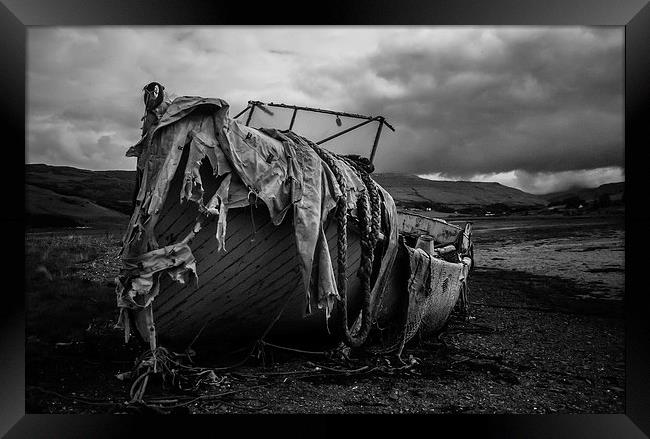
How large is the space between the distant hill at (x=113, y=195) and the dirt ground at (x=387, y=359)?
0.68ft

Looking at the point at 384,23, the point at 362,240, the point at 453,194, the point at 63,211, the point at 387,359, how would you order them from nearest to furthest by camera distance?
1. the point at 384,23
2. the point at 362,240
3. the point at 387,359
4. the point at 63,211
5. the point at 453,194

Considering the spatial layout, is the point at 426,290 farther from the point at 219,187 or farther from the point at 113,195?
the point at 113,195

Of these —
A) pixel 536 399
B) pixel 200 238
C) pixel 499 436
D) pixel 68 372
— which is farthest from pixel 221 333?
Result: pixel 536 399

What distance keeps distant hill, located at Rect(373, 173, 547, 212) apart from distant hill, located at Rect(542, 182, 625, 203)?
0.19m

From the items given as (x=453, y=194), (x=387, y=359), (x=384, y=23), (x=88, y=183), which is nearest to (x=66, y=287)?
(x=88, y=183)

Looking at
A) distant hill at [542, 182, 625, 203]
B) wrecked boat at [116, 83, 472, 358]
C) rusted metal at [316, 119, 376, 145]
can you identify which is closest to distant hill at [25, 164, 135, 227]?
wrecked boat at [116, 83, 472, 358]

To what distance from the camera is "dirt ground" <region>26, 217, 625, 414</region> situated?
288 centimetres

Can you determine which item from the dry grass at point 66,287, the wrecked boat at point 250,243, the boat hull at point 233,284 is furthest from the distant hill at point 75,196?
the boat hull at point 233,284

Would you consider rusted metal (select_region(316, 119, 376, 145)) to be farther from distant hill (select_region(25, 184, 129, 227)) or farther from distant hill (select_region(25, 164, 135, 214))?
distant hill (select_region(25, 184, 129, 227))

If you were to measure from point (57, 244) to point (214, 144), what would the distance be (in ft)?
6.46

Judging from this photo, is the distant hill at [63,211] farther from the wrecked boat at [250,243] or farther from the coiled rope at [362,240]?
the coiled rope at [362,240]

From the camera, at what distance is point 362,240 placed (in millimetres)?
3307

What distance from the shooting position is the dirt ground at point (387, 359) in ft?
9.46

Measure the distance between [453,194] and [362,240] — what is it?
2.77m
